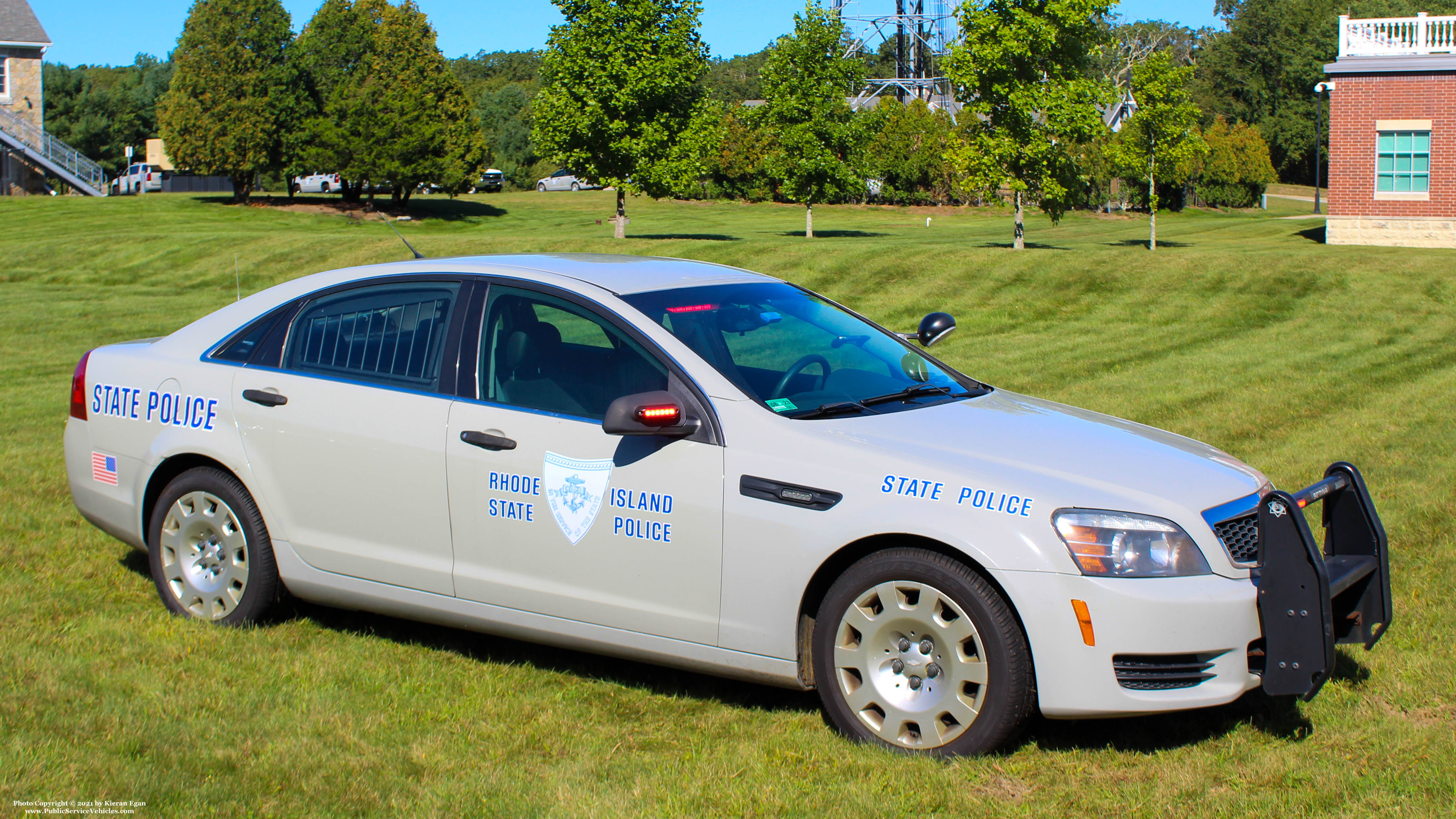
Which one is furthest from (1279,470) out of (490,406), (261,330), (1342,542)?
(261,330)

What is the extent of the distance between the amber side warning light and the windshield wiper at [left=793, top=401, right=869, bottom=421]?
1.10 meters

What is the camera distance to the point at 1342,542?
4398 mm

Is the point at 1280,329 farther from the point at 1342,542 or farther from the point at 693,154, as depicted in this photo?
the point at 693,154

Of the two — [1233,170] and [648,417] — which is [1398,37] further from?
[648,417]

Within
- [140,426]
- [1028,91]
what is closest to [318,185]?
[1028,91]

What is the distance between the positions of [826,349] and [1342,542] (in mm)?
2005

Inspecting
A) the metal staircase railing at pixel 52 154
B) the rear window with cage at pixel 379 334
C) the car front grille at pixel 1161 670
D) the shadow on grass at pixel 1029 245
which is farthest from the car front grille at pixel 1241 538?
the metal staircase railing at pixel 52 154

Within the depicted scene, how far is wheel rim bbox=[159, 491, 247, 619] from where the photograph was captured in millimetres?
Result: 5266

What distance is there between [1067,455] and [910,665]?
0.89m

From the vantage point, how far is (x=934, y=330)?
5.95 meters

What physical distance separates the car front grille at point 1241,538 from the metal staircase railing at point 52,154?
54.7 meters

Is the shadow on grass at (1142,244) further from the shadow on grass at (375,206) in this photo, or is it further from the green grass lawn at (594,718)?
the shadow on grass at (375,206)

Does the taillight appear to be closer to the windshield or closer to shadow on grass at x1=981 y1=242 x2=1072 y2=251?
the windshield

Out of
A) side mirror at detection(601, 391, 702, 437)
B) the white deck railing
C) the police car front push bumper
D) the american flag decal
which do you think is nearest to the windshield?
side mirror at detection(601, 391, 702, 437)
